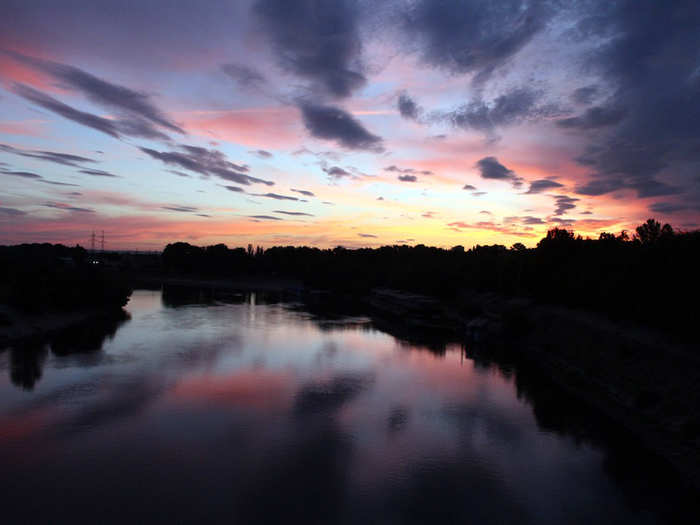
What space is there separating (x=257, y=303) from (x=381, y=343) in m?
46.4

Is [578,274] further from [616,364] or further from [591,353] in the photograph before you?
[616,364]

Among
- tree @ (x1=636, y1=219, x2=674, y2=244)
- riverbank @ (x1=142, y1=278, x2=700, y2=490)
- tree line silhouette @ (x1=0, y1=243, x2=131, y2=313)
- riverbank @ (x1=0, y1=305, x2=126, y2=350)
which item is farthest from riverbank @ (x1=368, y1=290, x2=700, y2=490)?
tree line silhouette @ (x1=0, y1=243, x2=131, y2=313)

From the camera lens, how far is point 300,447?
20.8 metres

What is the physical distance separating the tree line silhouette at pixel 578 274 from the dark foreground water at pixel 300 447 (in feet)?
32.4

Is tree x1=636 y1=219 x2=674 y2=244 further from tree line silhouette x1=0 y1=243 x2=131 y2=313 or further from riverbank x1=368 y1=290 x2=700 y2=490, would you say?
tree line silhouette x1=0 y1=243 x2=131 y2=313

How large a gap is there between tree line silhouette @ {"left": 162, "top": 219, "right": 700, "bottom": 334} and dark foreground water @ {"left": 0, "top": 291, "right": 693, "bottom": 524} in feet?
32.4

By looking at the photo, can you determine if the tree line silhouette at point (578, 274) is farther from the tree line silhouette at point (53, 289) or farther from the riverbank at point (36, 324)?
the tree line silhouette at point (53, 289)

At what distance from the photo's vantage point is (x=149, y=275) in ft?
545

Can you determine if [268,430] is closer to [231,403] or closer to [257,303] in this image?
[231,403]

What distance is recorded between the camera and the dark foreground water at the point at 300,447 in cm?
1600

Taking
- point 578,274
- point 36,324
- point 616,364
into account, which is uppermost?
point 578,274

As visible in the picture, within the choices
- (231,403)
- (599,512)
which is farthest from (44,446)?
(599,512)

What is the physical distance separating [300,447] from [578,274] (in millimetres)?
40119

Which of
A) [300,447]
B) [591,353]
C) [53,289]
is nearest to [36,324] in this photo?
[53,289]
